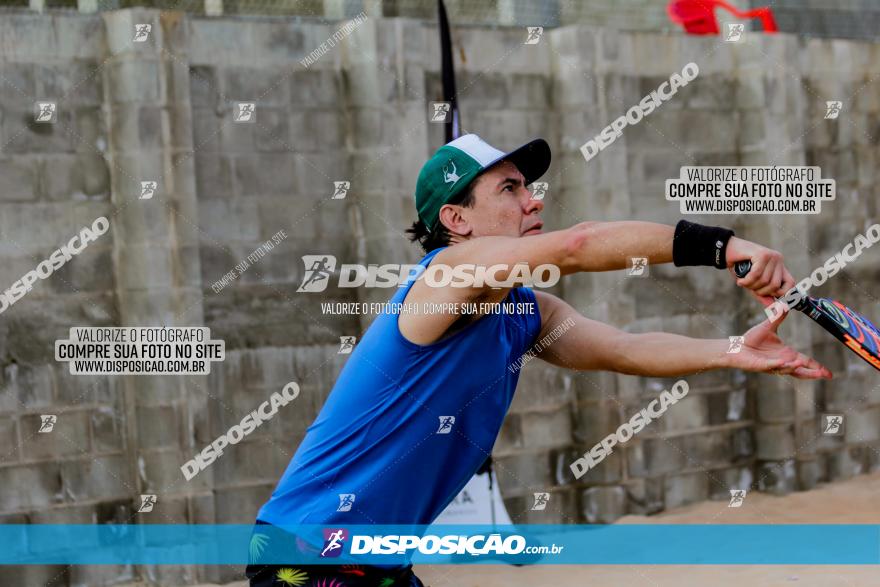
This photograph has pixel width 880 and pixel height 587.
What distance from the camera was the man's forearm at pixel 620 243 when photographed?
10.5 ft

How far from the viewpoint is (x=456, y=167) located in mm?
3955

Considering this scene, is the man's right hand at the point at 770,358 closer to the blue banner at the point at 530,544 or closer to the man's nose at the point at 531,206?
the man's nose at the point at 531,206

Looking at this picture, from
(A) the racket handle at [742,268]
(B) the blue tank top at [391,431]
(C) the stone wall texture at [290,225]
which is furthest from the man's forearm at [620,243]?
(C) the stone wall texture at [290,225]

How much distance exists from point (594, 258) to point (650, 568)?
5204mm

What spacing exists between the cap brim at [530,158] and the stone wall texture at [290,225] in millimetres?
3720

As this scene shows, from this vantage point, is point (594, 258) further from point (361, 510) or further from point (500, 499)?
point (500, 499)

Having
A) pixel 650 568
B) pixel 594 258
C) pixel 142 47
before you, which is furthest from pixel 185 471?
pixel 594 258

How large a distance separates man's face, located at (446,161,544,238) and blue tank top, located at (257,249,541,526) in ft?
1.27

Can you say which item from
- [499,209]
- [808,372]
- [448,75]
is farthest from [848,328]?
[448,75]

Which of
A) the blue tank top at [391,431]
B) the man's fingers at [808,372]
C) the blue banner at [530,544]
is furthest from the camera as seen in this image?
the blue banner at [530,544]

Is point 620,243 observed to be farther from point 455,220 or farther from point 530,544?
point 530,544

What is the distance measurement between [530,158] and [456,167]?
286 mm

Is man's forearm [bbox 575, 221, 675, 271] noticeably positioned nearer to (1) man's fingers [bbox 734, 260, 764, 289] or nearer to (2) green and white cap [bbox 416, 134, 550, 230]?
(1) man's fingers [bbox 734, 260, 764, 289]

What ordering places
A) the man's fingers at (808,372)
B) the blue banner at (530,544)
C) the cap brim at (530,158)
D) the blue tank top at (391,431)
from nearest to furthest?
the blue tank top at (391,431) < the man's fingers at (808,372) < the cap brim at (530,158) < the blue banner at (530,544)
